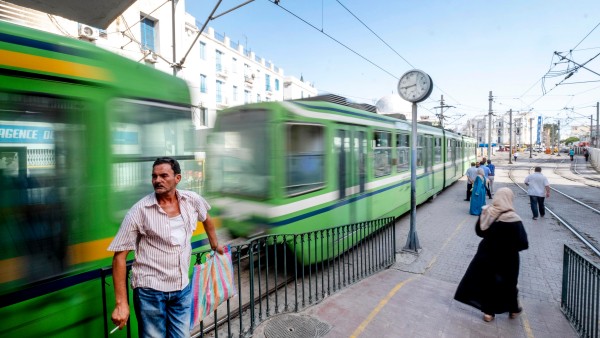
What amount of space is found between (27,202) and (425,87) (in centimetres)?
681

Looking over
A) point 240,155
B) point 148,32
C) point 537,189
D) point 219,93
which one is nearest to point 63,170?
point 240,155

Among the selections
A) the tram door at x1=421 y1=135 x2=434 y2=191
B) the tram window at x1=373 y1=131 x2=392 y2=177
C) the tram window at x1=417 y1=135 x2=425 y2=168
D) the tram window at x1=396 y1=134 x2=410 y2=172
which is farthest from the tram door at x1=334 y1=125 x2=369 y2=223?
the tram door at x1=421 y1=135 x2=434 y2=191

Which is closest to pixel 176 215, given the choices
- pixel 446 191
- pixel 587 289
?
pixel 587 289

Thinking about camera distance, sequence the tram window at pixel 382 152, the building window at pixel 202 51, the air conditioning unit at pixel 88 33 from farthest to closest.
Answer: the building window at pixel 202 51 → the air conditioning unit at pixel 88 33 → the tram window at pixel 382 152

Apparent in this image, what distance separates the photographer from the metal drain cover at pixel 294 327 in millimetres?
3908

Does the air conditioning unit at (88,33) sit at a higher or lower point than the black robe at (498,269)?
higher

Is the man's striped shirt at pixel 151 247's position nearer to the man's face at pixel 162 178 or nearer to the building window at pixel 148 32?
the man's face at pixel 162 178

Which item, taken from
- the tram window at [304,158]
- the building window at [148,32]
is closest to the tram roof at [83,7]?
the tram window at [304,158]

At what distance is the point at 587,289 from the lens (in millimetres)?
3828

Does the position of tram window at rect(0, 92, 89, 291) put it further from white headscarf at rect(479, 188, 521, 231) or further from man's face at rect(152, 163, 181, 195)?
white headscarf at rect(479, 188, 521, 231)

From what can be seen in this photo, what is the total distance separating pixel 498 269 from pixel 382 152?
437cm

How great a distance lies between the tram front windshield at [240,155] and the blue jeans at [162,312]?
271cm

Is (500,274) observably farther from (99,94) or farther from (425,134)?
(425,134)

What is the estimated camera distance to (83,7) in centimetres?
628
